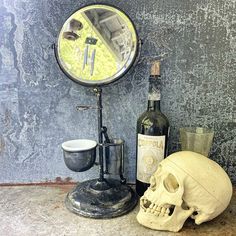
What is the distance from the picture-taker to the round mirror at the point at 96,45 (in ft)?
2.52

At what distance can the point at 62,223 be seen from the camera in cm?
69

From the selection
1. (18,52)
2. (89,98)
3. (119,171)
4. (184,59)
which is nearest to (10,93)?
(18,52)

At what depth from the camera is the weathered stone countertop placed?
659mm

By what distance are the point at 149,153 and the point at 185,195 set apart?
0.53 feet

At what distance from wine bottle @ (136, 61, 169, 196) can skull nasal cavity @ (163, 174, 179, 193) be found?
0.09 meters

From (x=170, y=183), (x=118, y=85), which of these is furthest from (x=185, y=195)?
(x=118, y=85)

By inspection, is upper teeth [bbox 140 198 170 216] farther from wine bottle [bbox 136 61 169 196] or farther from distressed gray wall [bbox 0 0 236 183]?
distressed gray wall [bbox 0 0 236 183]

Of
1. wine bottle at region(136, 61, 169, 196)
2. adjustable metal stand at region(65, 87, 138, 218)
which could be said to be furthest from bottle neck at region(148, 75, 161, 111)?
adjustable metal stand at region(65, 87, 138, 218)

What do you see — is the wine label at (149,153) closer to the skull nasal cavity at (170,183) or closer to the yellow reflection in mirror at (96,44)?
the skull nasal cavity at (170,183)

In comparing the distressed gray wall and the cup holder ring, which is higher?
the distressed gray wall

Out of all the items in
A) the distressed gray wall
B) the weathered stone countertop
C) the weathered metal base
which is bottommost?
the weathered stone countertop

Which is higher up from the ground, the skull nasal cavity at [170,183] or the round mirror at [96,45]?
the round mirror at [96,45]

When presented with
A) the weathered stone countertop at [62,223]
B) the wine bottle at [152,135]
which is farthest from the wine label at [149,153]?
the weathered stone countertop at [62,223]

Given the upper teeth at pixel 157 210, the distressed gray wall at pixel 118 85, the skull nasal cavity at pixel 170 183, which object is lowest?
the upper teeth at pixel 157 210
